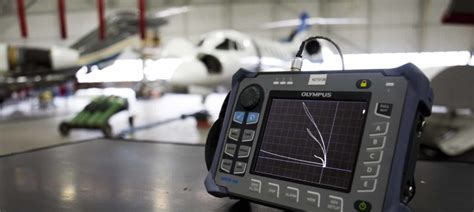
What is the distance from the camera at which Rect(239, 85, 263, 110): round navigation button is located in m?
0.57

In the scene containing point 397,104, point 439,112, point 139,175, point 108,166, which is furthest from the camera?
point 439,112

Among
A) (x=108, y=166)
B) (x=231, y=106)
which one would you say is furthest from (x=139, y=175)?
(x=231, y=106)

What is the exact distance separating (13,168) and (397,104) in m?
0.87

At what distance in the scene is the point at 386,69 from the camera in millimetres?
482

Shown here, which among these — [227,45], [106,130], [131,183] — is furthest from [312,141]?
[227,45]

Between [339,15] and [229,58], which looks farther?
[339,15]

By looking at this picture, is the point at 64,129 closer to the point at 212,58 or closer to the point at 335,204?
the point at 212,58

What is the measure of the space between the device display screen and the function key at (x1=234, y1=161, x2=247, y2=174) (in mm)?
18

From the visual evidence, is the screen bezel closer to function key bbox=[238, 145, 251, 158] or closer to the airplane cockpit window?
function key bbox=[238, 145, 251, 158]

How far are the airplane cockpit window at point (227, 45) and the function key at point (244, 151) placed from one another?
324cm

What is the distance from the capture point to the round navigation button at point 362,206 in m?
0.43

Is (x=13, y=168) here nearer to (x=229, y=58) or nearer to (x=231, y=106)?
(x=231, y=106)

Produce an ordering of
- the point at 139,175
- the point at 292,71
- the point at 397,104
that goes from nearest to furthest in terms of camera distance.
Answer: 1. the point at 397,104
2. the point at 292,71
3. the point at 139,175

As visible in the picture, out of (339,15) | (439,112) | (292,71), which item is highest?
(339,15)
